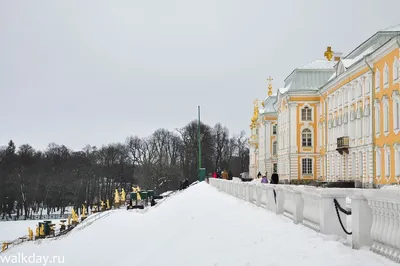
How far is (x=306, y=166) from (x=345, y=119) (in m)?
14.6

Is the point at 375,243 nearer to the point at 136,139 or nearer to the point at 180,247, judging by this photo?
the point at 180,247

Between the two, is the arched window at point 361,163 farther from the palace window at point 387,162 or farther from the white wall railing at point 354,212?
the white wall railing at point 354,212

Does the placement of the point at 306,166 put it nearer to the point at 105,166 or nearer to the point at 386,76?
the point at 386,76

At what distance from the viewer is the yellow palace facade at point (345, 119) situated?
37.3 meters

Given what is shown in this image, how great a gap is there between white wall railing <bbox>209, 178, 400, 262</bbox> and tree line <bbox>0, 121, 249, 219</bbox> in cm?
8499

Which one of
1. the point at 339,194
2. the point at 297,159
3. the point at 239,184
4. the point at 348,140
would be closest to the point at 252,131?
the point at 297,159

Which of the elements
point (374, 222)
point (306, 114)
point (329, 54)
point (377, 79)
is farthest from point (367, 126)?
point (374, 222)

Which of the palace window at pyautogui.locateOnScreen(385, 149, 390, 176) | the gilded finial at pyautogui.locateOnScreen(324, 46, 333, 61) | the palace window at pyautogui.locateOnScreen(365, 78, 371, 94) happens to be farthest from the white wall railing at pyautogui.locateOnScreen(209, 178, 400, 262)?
the gilded finial at pyautogui.locateOnScreen(324, 46, 333, 61)

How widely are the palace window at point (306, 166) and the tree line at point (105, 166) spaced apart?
41.3m

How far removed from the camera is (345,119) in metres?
47.8

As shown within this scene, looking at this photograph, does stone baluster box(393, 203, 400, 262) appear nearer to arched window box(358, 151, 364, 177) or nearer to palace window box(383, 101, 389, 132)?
palace window box(383, 101, 389, 132)

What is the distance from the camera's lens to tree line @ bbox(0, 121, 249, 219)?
100312 mm

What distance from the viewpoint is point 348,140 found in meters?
46.7

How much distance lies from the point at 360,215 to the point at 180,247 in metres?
5.39
